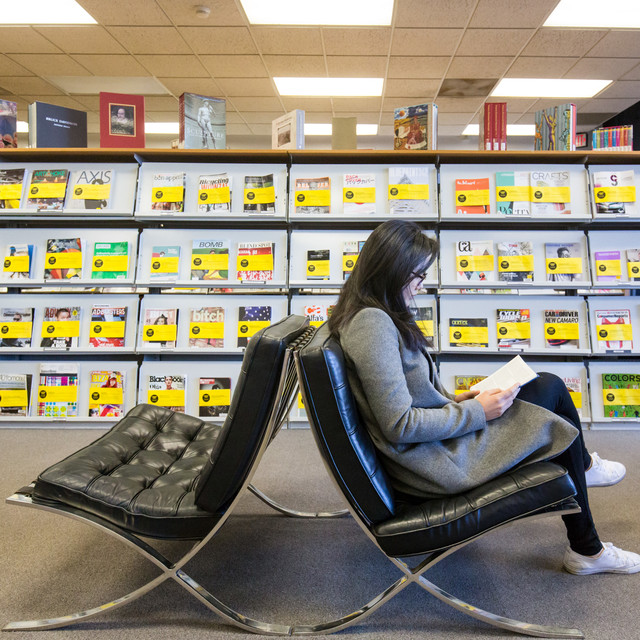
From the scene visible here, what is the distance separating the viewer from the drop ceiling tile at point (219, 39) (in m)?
4.71

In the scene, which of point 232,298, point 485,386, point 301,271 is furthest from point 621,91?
point 485,386

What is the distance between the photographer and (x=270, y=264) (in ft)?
10.4

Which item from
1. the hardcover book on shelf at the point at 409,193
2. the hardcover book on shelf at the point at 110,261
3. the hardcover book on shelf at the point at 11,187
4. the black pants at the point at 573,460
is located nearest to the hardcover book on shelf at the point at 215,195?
the hardcover book on shelf at the point at 110,261

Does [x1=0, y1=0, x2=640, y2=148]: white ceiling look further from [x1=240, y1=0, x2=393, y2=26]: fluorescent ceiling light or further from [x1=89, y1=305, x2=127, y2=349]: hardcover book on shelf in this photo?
[x1=89, y1=305, x2=127, y2=349]: hardcover book on shelf

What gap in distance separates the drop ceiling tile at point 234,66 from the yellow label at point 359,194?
9.67ft

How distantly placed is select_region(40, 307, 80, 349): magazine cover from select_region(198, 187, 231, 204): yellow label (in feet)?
3.47

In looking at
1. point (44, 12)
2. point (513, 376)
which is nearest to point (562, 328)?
point (513, 376)

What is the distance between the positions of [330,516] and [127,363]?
69.1 inches

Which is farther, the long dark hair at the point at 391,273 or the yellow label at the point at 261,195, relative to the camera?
the yellow label at the point at 261,195

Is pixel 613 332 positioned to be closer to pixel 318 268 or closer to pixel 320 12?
Result: pixel 318 268

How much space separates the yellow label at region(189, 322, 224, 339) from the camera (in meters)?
3.18

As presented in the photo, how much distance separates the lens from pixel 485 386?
1716 millimetres

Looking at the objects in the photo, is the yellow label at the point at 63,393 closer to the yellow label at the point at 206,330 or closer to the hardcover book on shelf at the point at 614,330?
the yellow label at the point at 206,330

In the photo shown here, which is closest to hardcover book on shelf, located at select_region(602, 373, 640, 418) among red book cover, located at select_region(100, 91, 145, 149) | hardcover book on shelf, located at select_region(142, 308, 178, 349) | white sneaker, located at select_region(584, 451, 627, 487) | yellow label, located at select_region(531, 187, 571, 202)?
yellow label, located at select_region(531, 187, 571, 202)
